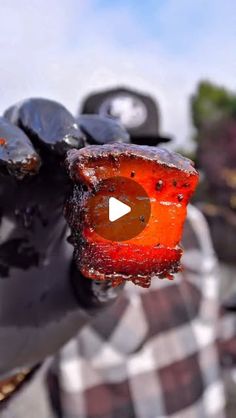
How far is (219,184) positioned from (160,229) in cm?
352

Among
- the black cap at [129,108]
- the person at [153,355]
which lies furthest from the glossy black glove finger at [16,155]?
the black cap at [129,108]

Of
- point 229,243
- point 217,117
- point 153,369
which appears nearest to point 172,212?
point 153,369

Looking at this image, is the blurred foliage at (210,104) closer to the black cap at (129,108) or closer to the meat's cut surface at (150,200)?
the black cap at (129,108)

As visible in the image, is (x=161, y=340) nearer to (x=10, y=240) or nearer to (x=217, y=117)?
(x=10, y=240)

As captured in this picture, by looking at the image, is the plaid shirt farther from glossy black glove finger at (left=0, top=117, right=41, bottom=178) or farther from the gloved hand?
glossy black glove finger at (left=0, top=117, right=41, bottom=178)

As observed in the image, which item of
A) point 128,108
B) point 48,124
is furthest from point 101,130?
point 128,108

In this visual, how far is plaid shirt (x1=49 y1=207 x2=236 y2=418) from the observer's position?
4.14 ft

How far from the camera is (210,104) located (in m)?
5.52

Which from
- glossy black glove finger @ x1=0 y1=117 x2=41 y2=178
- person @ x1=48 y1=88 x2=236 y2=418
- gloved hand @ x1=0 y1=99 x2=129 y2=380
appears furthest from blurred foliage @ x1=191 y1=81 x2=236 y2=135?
glossy black glove finger @ x1=0 y1=117 x2=41 y2=178

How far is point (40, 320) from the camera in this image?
0.52 meters
